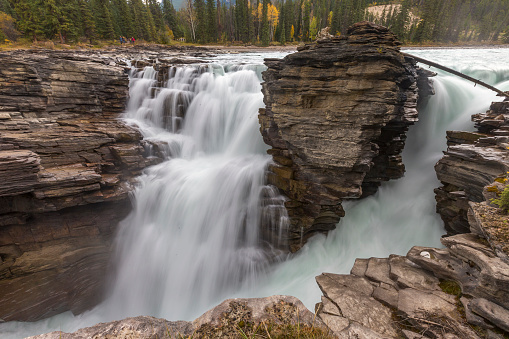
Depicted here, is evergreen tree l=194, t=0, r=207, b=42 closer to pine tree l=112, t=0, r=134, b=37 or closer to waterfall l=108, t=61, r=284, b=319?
pine tree l=112, t=0, r=134, b=37

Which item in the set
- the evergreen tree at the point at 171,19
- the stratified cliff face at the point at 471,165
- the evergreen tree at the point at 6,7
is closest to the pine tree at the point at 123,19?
the evergreen tree at the point at 171,19

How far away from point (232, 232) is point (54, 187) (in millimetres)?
6854

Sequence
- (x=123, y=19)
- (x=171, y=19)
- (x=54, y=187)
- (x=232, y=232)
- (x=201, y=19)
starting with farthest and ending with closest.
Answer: (x=171, y=19) < (x=201, y=19) < (x=123, y=19) < (x=232, y=232) < (x=54, y=187)

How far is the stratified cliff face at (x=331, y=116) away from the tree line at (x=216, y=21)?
4283cm

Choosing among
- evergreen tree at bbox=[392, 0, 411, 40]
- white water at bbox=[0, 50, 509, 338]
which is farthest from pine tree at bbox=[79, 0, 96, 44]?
evergreen tree at bbox=[392, 0, 411, 40]

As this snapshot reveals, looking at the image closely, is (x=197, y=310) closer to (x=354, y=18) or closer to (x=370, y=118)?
(x=370, y=118)

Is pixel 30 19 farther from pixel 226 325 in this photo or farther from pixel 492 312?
pixel 492 312

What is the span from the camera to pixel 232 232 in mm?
9438

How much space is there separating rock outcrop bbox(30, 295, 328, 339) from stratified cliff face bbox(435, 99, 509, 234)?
6.38m

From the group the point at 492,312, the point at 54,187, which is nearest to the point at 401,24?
the point at 492,312

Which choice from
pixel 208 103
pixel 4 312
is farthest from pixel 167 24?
pixel 4 312

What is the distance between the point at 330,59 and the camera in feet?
24.3

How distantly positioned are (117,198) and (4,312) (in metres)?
5.35

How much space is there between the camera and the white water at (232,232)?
8547mm
